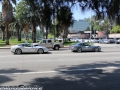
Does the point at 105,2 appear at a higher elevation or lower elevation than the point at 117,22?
higher

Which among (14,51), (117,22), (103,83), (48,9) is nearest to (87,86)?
(103,83)

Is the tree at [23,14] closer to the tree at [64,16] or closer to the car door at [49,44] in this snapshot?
the tree at [64,16]

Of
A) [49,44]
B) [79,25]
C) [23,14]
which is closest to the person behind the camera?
[79,25]

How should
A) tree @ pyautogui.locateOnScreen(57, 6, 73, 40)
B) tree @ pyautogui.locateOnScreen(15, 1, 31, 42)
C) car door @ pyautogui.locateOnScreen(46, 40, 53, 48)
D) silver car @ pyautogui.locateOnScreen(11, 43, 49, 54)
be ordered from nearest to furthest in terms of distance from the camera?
tree @ pyautogui.locateOnScreen(15, 1, 31, 42) < tree @ pyautogui.locateOnScreen(57, 6, 73, 40) < silver car @ pyautogui.locateOnScreen(11, 43, 49, 54) < car door @ pyautogui.locateOnScreen(46, 40, 53, 48)

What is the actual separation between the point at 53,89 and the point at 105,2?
3.24 metres

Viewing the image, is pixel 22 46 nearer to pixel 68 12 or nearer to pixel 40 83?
pixel 40 83

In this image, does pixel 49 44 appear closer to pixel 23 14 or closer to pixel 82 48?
pixel 82 48

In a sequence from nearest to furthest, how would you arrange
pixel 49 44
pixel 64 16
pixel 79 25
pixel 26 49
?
pixel 64 16, pixel 79 25, pixel 26 49, pixel 49 44

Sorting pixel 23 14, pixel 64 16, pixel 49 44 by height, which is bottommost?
pixel 49 44

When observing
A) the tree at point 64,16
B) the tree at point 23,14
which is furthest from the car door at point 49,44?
the tree at point 64,16

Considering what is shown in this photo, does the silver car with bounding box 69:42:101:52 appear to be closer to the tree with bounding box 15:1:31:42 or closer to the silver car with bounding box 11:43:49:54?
the silver car with bounding box 11:43:49:54

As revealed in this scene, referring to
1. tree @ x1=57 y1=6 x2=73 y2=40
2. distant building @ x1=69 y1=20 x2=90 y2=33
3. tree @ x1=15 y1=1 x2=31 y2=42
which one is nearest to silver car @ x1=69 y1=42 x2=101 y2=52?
tree @ x1=15 y1=1 x2=31 y2=42

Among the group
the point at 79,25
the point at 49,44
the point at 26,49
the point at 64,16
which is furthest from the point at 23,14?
the point at 64,16

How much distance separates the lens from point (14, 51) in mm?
20438
